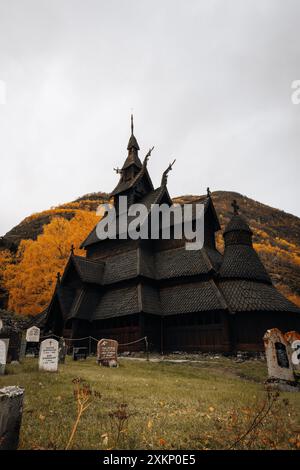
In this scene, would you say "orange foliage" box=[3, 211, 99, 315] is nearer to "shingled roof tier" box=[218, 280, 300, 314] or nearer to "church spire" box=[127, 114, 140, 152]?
"church spire" box=[127, 114, 140, 152]

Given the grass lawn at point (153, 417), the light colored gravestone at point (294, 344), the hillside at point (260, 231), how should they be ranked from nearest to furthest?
the grass lawn at point (153, 417)
the light colored gravestone at point (294, 344)
the hillside at point (260, 231)

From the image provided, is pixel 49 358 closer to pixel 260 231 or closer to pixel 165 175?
pixel 165 175

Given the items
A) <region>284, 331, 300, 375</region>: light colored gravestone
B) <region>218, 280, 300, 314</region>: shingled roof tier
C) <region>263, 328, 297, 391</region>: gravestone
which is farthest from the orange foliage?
<region>263, 328, 297, 391</region>: gravestone

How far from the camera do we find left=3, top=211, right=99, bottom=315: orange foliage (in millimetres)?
29087

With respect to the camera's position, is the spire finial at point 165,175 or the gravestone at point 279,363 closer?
the gravestone at point 279,363

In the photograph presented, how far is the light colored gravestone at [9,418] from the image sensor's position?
376 centimetres

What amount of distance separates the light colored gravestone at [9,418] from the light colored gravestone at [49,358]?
327 inches

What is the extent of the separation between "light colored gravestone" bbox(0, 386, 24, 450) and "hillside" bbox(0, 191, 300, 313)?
26492mm

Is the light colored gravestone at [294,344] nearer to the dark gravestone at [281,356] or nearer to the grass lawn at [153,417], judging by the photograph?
the dark gravestone at [281,356]

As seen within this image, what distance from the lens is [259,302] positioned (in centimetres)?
1847

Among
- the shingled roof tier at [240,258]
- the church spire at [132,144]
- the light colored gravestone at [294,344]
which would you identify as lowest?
the light colored gravestone at [294,344]

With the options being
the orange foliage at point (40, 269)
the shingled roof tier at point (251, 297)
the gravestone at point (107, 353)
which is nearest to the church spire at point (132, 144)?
the orange foliage at point (40, 269)

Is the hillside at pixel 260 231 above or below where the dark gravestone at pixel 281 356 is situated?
above
